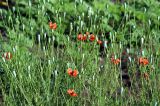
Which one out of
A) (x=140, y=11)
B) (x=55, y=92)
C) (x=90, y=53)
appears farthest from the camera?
(x=140, y=11)

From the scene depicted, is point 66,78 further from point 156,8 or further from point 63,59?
point 156,8

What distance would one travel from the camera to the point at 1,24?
19.5ft

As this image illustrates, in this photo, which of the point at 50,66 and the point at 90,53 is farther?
the point at 90,53

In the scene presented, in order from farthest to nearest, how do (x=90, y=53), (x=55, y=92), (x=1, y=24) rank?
(x=1, y=24) → (x=90, y=53) → (x=55, y=92)

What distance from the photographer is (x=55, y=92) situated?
13.7ft

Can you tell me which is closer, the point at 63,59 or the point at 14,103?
the point at 14,103

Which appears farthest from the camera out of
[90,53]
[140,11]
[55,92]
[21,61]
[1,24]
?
[140,11]

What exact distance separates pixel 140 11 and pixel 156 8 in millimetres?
206

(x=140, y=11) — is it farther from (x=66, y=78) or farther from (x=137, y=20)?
(x=66, y=78)

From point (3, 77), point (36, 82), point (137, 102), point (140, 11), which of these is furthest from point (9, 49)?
point (140, 11)

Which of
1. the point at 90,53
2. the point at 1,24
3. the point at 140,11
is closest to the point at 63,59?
the point at 90,53

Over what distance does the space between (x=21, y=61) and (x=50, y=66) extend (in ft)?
1.31

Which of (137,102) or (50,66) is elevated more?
(50,66)

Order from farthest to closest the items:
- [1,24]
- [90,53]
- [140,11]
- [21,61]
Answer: [140,11], [1,24], [90,53], [21,61]
